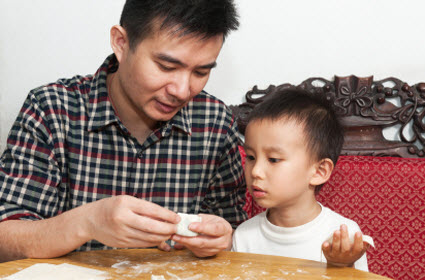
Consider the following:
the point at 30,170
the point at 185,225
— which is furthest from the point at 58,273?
the point at 30,170

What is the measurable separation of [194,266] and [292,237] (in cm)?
46

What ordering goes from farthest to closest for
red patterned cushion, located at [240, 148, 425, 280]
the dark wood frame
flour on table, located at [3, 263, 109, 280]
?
the dark wood frame < red patterned cushion, located at [240, 148, 425, 280] < flour on table, located at [3, 263, 109, 280]

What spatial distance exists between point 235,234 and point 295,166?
0.33 meters

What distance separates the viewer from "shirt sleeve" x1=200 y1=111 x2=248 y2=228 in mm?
1664

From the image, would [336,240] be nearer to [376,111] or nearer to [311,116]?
[311,116]

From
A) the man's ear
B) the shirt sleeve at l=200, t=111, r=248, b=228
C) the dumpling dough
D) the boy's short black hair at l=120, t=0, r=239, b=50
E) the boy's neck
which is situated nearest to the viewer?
the dumpling dough

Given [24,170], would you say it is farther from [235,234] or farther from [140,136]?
[235,234]

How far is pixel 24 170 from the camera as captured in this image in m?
1.36

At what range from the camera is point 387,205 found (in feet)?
6.15

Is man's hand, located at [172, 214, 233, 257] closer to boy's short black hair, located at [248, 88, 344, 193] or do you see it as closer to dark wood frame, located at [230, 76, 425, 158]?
boy's short black hair, located at [248, 88, 344, 193]

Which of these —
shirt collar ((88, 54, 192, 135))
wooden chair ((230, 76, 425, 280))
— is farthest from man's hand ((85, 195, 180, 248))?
wooden chair ((230, 76, 425, 280))

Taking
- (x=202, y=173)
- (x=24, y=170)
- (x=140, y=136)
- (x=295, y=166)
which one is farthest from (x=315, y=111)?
(x=24, y=170)

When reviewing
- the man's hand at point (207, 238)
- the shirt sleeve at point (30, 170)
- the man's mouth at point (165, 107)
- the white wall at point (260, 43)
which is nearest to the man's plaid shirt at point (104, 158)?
the shirt sleeve at point (30, 170)

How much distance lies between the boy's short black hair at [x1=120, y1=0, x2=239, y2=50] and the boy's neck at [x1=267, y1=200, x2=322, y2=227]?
63cm
